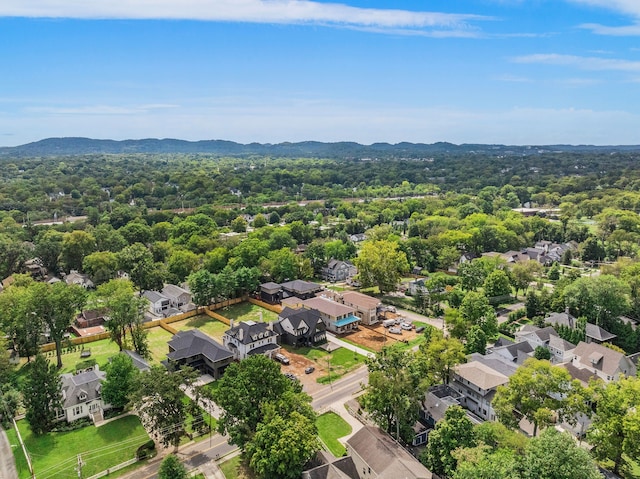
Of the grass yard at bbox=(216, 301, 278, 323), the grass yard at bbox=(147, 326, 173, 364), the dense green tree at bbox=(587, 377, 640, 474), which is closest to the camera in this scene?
the dense green tree at bbox=(587, 377, 640, 474)

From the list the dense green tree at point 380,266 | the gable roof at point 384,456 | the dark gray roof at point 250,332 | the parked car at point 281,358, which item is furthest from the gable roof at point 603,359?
the dark gray roof at point 250,332

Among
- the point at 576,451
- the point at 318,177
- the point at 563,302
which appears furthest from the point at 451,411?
the point at 318,177

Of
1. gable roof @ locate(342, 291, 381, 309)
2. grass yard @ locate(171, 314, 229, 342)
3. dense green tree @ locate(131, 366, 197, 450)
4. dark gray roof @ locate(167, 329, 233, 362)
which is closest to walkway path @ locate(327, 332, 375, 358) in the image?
gable roof @ locate(342, 291, 381, 309)

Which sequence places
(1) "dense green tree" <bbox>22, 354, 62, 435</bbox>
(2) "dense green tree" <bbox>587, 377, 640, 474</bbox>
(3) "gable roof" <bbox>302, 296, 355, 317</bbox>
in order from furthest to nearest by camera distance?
(3) "gable roof" <bbox>302, 296, 355, 317</bbox>, (1) "dense green tree" <bbox>22, 354, 62, 435</bbox>, (2) "dense green tree" <bbox>587, 377, 640, 474</bbox>

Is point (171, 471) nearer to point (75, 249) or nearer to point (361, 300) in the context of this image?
point (361, 300)

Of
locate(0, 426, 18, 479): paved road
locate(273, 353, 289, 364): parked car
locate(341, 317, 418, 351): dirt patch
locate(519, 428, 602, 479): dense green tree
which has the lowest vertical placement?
locate(341, 317, 418, 351): dirt patch

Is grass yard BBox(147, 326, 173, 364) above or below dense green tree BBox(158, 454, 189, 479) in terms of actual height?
below

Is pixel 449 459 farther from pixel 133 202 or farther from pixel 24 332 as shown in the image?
pixel 133 202

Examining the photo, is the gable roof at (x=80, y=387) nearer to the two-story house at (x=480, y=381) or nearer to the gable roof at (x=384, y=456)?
the gable roof at (x=384, y=456)

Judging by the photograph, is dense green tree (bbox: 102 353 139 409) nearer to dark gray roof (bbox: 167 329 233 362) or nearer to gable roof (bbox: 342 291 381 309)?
dark gray roof (bbox: 167 329 233 362)
